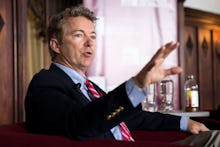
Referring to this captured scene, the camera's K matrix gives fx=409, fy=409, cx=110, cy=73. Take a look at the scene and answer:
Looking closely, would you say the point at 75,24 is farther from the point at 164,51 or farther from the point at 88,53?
the point at 164,51

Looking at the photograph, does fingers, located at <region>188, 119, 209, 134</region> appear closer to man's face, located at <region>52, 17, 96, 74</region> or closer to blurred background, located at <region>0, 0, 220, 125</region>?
man's face, located at <region>52, 17, 96, 74</region>

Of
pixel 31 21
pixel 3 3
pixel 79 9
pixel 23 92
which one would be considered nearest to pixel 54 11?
pixel 31 21

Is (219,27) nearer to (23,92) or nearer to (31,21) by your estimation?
(31,21)

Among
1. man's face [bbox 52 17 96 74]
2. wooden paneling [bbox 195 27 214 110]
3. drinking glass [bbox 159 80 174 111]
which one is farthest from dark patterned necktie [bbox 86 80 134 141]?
wooden paneling [bbox 195 27 214 110]

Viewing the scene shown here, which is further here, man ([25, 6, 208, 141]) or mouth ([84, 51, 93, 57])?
mouth ([84, 51, 93, 57])

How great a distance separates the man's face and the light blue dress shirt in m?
0.06

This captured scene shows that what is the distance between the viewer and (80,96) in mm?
1557

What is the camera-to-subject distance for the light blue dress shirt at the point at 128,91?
1.17 meters

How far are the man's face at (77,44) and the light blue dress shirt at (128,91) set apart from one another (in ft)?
0.20

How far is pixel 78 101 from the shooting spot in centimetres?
153

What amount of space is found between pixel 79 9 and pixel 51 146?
2.55 feet

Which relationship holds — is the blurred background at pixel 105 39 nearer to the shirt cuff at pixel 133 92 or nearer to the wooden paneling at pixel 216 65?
the wooden paneling at pixel 216 65

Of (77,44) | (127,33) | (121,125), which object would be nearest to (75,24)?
(77,44)

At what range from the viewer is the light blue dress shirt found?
3.83 ft
